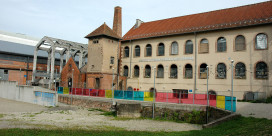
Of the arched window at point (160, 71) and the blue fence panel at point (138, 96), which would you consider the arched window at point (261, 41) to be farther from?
the blue fence panel at point (138, 96)

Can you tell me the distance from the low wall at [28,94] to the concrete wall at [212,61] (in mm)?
11723

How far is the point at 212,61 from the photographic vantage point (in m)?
27.0

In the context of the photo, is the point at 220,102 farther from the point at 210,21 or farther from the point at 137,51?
the point at 137,51

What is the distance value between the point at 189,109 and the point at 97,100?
11400 millimetres

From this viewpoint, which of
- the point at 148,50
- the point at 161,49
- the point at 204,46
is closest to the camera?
the point at 204,46

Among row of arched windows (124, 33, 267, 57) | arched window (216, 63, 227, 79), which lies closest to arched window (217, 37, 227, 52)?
row of arched windows (124, 33, 267, 57)

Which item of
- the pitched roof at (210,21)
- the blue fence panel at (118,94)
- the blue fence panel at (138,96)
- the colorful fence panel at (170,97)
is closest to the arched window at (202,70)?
the pitched roof at (210,21)

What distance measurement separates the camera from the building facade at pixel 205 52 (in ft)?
79.3

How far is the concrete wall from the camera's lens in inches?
944

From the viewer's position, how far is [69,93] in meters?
29.8

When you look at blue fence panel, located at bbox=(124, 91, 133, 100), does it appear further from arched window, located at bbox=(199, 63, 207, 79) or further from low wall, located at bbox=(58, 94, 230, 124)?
arched window, located at bbox=(199, 63, 207, 79)

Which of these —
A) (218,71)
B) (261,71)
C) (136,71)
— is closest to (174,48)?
(218,71)

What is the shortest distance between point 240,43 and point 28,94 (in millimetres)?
29744

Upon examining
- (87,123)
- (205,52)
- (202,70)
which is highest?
(205,52)
